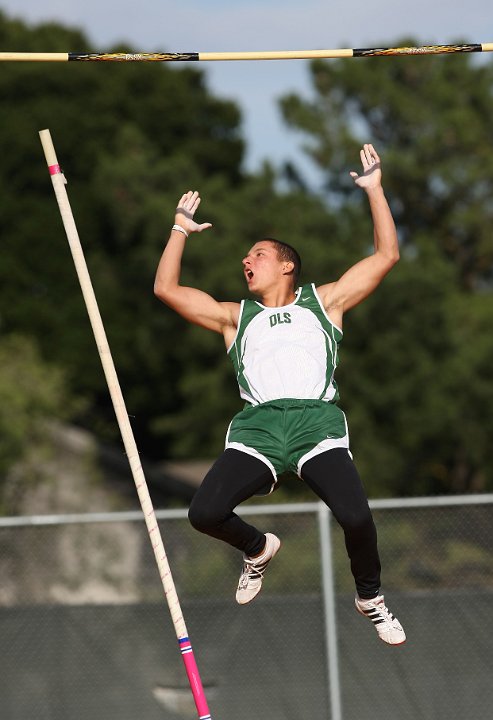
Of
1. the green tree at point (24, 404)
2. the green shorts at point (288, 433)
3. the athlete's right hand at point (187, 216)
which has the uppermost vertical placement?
the athlete's right hand at point (187, 216)

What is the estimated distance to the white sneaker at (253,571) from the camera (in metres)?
6.10

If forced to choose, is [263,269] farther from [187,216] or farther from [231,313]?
[187,216]

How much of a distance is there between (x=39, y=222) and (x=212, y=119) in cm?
630

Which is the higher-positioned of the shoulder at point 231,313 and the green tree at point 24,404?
the shoulder at point 231,313

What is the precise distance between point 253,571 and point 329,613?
10.1ft

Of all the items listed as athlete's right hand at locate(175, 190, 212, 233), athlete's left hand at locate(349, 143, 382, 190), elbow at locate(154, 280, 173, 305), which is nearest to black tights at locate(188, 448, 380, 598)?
elbow at locate(154, 280, 173, 305)

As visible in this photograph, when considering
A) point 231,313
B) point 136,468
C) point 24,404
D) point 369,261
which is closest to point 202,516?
point 136,468

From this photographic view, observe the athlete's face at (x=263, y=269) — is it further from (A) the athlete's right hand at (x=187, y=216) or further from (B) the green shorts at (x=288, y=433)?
(B) the green shorts at (x=288, y=433)

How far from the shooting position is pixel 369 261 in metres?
5.96

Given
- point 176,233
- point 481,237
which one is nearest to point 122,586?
point 176,233

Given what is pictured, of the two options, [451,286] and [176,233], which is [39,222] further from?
[176,233]

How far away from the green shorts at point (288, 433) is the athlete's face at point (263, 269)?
0.57 metres

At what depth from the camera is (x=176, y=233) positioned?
6004 millimetres

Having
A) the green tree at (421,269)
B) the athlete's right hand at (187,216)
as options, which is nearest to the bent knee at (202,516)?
the athlete's right hand at (187,216)
